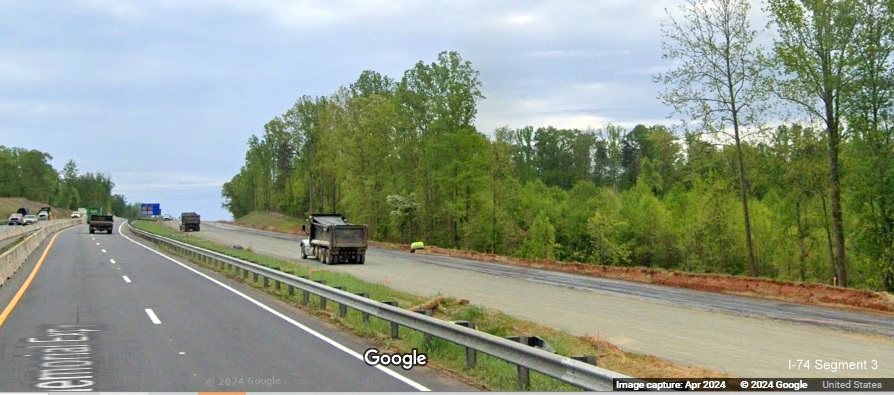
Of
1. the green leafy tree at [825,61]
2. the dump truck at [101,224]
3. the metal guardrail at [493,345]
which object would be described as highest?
the green leafy tree at [825,61]

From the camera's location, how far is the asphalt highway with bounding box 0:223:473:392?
9.70 m

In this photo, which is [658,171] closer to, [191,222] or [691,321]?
[191,222]

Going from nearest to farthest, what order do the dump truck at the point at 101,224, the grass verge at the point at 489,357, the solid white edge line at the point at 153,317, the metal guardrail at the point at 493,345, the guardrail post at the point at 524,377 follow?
the metal guardrail at the point at 493,345
the guardrail post at the point at 524,377
the grass verge at the point at 489,357
the solid white edge line at the point at 153,317
the dump truck at the point at 101,224

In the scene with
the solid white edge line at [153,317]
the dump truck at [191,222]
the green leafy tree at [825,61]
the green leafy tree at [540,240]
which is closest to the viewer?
the solid white edge line at [153,317]

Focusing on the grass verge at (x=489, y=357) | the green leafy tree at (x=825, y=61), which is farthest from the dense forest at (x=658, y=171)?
the grass verge at (x=489, y=357)

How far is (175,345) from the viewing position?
12.5m

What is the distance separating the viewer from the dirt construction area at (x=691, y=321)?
13.3 meters

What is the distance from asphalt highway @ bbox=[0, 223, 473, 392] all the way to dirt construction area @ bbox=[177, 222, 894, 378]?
226 inches

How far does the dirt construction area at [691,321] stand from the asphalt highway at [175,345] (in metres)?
5.75

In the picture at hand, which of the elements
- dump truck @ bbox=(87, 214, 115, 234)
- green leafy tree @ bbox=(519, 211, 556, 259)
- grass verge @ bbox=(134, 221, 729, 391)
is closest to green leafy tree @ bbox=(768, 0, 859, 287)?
grass verge @ bbox=(134, 221, 729, 391)

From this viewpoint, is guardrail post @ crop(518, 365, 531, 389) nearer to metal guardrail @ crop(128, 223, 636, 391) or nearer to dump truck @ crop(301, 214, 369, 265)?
metal guardrail @ crop(128, 223, 636, 391)

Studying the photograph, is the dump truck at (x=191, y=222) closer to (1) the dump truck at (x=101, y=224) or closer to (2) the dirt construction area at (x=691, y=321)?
(1) the dump truck at (x=101, y=224)

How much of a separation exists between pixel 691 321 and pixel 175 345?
12.3m

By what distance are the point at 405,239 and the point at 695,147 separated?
46.8 metres
